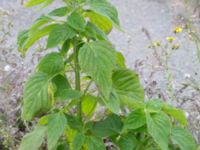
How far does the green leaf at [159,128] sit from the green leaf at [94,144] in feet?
0.50

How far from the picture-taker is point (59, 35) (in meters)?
1.48

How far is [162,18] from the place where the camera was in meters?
5.44

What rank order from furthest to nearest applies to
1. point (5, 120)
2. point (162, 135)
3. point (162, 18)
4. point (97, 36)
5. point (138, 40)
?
point (162, 18), point (138, 40), point (5, 120), point (97, 36), point (162, 135)

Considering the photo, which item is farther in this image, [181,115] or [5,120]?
[5,120]

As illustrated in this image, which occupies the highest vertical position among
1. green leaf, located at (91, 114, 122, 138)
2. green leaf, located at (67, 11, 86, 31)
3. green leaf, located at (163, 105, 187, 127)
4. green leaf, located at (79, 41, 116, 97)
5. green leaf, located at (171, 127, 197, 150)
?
green leaf, located at (67, 11, 86, 31)

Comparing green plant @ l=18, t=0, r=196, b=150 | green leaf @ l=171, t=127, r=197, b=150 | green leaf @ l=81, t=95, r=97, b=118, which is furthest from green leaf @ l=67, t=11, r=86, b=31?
green leaf @ l=171, t=127, r=197, b=150

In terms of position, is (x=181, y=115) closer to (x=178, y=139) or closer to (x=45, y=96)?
(x=178, y=139)

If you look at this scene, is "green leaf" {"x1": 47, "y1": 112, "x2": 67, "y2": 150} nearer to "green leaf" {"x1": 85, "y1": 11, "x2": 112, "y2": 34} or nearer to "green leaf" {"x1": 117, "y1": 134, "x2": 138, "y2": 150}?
"green leaf" {"x1": 117, "y1": 134, "x2": 138, "y2": 150}

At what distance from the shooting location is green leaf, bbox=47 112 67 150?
1440mm

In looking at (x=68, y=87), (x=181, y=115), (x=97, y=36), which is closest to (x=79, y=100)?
(x=68, y=87)

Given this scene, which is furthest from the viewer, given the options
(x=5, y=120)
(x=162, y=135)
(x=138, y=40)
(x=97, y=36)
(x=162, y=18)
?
(x=162, y=18)

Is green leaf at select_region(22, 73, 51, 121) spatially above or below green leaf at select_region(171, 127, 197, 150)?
above

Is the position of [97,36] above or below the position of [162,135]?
above

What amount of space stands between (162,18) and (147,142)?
3.95 metres
